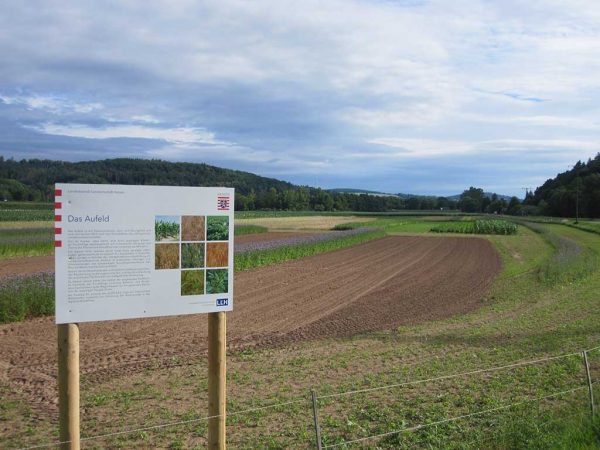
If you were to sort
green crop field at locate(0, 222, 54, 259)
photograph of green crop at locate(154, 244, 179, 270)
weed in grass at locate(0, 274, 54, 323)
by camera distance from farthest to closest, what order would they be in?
green crop field at locate(0, 222, 54, 259) → weed in grass at locate(0, 274, 54, 323) → photograph of green crop at locate(154, 244, 179, 270)

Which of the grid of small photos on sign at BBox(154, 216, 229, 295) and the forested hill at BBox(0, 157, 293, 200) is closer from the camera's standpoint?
the grid of small photos on sign at BBox(154, 216, 229, 295)

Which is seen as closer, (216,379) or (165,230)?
(165,230)

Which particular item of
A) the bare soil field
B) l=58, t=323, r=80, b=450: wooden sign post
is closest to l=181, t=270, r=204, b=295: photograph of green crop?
l=58, t=323, r=80, b=450: wooden sign post

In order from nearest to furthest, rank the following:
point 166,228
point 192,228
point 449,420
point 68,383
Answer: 1. point 68,383
2. point 166,228
3. point 192,228
4. point 449,420

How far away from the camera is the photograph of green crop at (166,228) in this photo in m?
4.66

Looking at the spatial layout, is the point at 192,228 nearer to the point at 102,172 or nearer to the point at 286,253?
the point at 286,253

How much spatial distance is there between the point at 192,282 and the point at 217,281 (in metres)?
0.23

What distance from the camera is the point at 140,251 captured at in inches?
180

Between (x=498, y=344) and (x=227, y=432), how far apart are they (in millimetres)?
6363

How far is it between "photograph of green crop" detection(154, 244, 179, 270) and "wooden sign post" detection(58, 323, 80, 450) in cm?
82

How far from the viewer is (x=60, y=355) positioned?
438 centimetres

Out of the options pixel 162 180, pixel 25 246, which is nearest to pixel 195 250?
pixel 25 246

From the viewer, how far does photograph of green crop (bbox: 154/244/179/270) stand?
4660mm

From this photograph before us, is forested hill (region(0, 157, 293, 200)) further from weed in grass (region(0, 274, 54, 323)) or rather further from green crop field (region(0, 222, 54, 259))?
weed in grass (region(0, 274, 54, 323))
